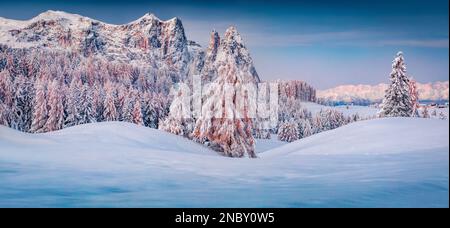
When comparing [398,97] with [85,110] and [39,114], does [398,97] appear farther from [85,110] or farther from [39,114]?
[39,114]

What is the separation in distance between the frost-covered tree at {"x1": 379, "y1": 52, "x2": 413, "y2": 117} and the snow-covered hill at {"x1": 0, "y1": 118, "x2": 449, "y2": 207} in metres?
29.6

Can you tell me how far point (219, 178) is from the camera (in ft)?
22.4

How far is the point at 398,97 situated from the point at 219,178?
35.5 metres

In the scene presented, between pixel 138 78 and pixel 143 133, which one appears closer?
pixel 143 133

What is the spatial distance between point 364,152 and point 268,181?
4.04 metres

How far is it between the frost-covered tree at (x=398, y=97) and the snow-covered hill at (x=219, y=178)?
29.6 m

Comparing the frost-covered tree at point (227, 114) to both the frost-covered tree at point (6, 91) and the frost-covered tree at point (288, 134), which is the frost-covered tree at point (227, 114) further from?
the frost-covered tree at point (288, 134)

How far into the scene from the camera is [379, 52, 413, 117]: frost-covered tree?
38.4 m

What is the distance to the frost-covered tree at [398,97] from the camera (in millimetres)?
38438

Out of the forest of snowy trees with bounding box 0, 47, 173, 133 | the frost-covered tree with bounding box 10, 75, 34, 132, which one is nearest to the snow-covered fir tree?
the forest of snowy trees with bounding box 0, 47, 173, 133

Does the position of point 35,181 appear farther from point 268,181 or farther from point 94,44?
point 94,44

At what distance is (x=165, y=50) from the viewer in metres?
169
